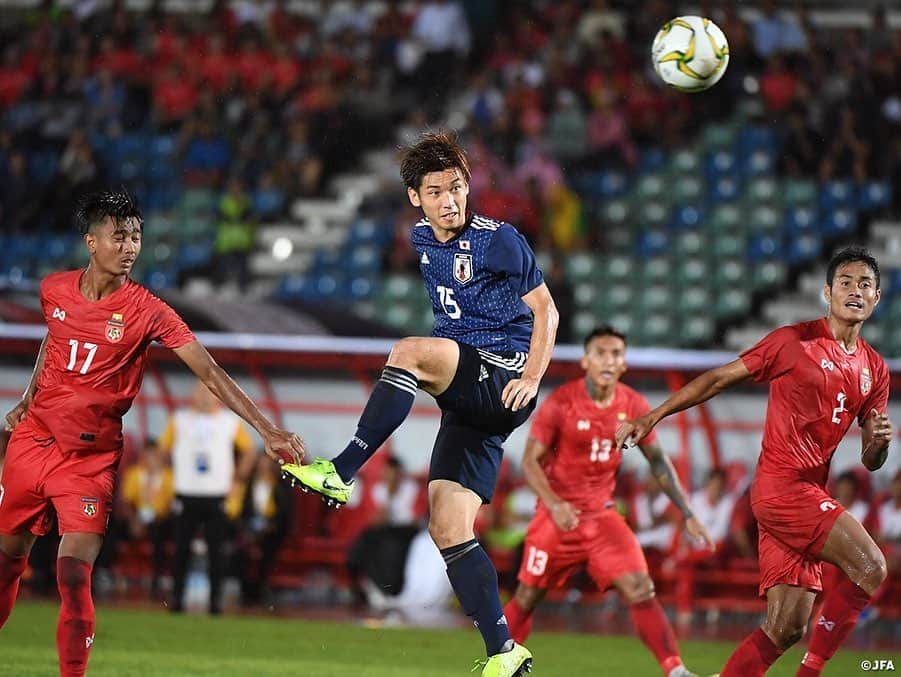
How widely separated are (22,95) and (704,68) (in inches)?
581

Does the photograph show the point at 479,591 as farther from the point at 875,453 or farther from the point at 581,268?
the point at 581,268

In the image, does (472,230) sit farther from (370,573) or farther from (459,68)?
(459,68)

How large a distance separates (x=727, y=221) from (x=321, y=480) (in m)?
12.9

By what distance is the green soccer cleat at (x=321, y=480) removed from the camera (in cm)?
591

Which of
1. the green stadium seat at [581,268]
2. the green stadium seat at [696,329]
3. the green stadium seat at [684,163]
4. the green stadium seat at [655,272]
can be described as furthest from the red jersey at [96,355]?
the green stadium seat at [684,163]

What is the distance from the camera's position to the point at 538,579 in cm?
861

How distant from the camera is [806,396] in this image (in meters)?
7.07

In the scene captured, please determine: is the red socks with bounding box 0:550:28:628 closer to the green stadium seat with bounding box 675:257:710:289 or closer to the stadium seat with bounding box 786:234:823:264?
the green stadium seat with bounding box 675:257:710:289

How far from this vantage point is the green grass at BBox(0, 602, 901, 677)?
8.88 meters

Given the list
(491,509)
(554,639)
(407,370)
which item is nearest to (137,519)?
(491,509)

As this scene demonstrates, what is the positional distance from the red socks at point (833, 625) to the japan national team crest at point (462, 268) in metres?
2.48

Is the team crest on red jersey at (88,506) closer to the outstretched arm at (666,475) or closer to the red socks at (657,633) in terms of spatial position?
the outstretched arm at (666,475)

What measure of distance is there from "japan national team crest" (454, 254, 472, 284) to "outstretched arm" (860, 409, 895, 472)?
2.16m

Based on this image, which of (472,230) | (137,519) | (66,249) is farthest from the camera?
(66,249)
